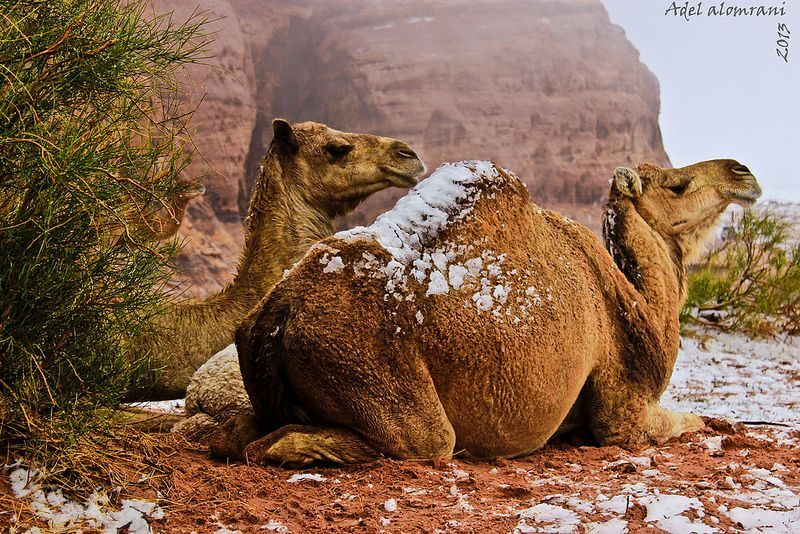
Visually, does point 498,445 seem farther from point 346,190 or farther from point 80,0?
point 346,190

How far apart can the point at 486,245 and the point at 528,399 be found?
2.22 feet

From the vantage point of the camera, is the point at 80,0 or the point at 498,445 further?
the point at 498,445

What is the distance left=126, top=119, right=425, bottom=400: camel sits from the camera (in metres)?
5.18

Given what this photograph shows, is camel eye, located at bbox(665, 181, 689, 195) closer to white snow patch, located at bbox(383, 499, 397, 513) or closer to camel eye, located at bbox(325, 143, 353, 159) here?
camel eye, located at bbox(325, 143, 353, 159)

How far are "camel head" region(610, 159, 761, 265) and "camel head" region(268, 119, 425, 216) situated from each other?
1.63 m

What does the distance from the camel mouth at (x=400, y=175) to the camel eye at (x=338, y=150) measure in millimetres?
273

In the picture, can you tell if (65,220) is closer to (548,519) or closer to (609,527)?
(548,519)

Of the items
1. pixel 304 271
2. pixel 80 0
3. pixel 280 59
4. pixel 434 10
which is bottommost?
pixel 304 271

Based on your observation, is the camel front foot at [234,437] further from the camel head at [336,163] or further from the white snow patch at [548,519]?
the camel head at [336,163]

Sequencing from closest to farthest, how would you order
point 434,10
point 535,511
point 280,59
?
1. point 535,511
2. point 280,59
3. point 434,10

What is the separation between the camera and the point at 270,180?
5.70m

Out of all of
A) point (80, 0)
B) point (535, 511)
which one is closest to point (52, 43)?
point (80, 0)

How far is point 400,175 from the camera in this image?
5.77 metres

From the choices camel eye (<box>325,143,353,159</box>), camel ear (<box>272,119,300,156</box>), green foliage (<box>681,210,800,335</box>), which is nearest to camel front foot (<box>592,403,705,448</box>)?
camel eye (<box>325,143,353,159</box>)
